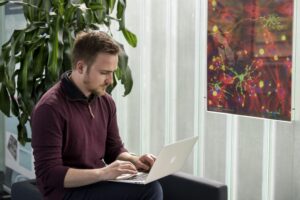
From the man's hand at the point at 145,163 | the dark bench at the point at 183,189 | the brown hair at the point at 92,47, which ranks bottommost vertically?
the dark bench at the point at 183,189

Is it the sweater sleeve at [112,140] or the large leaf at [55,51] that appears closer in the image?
the sweater sleeve at [112,140]

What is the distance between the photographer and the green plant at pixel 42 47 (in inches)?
104

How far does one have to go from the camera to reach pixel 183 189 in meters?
2.47

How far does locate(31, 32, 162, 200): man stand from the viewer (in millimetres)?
1925

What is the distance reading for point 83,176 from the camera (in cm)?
190

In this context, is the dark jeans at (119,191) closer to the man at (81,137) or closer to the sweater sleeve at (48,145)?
the man at (81,137)

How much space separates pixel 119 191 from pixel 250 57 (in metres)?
1.15

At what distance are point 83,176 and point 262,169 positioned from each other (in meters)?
1.18

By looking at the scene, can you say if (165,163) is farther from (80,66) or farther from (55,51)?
(55,51)

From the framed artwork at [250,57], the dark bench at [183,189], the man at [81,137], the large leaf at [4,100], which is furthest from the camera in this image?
the large leaf at [4,100]

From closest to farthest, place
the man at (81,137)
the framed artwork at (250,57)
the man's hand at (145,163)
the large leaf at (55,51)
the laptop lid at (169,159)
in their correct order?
the laptop lid at (169,159) → the man at (81,137) → the man's hand at (145,163) → the framed artwork at (250,57) → the large leaf at (55,51)

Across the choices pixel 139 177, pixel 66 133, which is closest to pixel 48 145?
pixel 66 133

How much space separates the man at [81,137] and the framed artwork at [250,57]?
813mm

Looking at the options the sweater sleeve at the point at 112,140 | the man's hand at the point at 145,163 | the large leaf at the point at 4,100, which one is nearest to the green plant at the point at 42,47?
the large leaf at the point at 4,100
